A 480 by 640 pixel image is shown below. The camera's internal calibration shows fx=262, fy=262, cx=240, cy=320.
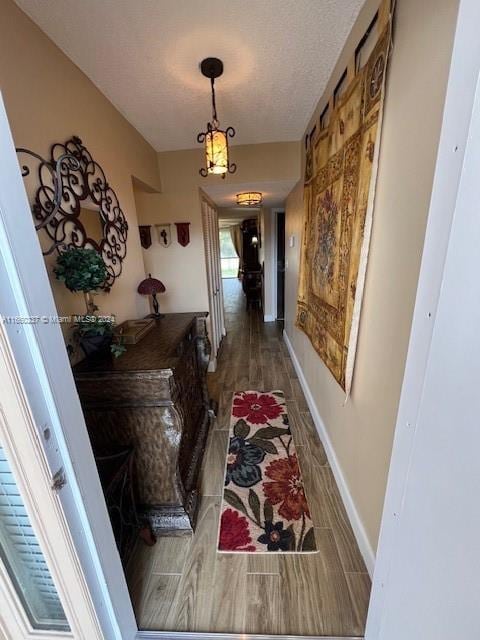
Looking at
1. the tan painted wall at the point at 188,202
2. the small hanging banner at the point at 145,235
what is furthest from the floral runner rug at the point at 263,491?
the small hanging banner at the point at 145,235

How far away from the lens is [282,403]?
98.1 inches

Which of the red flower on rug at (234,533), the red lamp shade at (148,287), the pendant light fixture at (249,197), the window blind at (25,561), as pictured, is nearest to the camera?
the window blind at (25,561)

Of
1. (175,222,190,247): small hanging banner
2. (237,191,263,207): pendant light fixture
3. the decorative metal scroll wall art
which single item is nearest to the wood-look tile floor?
the decorative metal scroll wall art

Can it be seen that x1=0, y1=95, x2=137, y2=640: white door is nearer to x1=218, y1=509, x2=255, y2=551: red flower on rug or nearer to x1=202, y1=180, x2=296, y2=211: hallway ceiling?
x1=218, y1=509, x2=255, y2=551: red flower on rug

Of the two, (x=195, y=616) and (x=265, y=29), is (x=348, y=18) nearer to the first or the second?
(x=265, y=29)

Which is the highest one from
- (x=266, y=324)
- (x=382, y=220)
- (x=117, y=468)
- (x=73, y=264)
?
(x=382, y=220)

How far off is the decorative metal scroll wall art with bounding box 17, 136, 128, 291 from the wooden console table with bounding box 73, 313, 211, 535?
1.90 ft

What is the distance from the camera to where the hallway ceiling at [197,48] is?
1128 mm

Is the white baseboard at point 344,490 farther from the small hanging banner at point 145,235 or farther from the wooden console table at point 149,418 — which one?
the small hanging banner at point 145,235

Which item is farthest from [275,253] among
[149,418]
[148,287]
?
[149,418]

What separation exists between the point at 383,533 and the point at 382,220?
1.08 meters

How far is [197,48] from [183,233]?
1.49 m

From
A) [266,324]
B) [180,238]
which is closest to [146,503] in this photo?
[180,238]

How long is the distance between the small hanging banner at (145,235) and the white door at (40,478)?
7.57 feet
